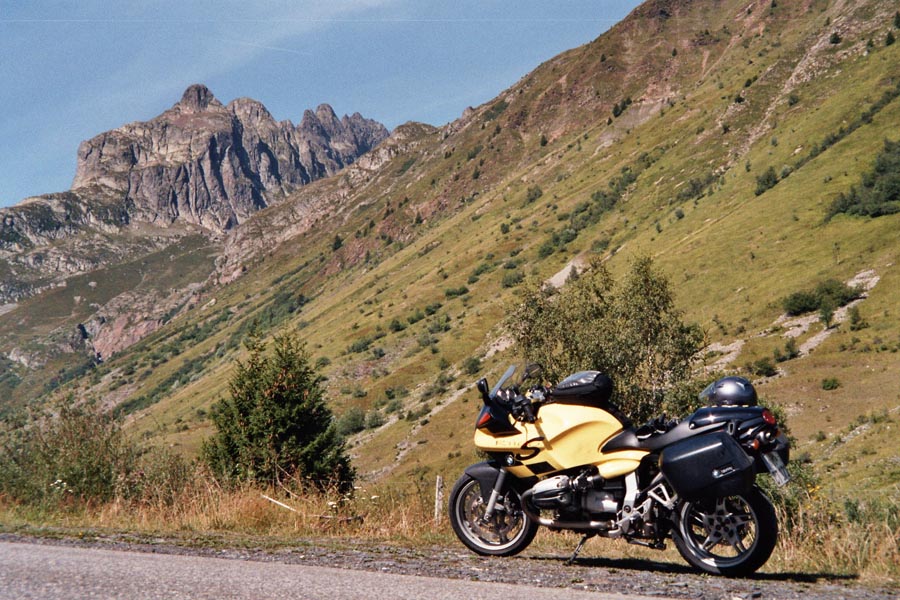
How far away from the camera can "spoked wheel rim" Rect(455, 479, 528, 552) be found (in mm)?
7711

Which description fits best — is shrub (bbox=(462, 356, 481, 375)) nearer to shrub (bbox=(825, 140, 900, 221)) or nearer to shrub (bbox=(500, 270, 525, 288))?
shrub (bbox=(500, 270, 525, 288))

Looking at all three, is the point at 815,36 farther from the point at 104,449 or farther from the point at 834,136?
the point at 104,449

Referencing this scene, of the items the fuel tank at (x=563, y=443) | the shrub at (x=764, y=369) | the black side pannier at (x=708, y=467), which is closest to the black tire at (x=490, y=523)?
the fuel tank at (x=563, y=443)

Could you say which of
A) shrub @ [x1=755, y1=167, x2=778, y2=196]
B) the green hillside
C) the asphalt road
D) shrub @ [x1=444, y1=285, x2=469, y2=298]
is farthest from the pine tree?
shrub @ [x1=444, y1=285, x2=469, y2=298]

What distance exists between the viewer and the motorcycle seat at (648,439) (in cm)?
652

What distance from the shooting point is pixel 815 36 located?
152875 millimetres

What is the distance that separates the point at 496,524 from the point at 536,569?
62.9 inches

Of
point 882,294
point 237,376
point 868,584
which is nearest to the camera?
point 868,584

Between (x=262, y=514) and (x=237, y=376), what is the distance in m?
13.5

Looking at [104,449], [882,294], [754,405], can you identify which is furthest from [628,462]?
[882,294]

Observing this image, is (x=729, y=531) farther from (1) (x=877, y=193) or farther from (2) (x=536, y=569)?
(1) (x=877, y=193)

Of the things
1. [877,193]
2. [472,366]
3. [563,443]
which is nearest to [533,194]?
[472,366]

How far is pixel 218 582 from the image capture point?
5207 mm

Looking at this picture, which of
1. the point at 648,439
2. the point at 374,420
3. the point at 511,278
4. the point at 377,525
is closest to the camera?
the point at 648,439
